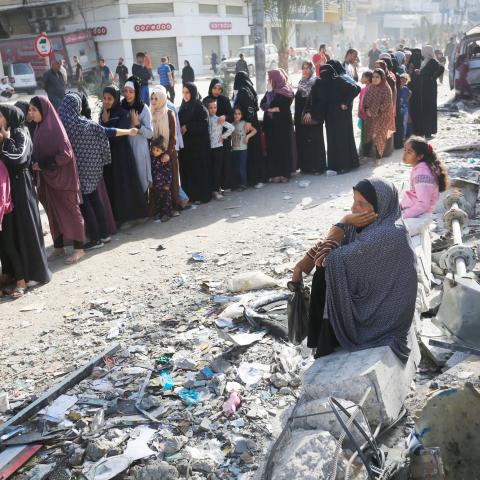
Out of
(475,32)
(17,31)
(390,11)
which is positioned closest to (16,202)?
(475,32)

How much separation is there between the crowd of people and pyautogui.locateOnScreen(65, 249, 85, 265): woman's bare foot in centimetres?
1

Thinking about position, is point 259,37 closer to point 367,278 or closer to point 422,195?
point 422,195

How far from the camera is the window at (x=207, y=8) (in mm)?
34844

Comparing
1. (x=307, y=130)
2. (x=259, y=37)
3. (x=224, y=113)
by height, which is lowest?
(x=307, y=130)

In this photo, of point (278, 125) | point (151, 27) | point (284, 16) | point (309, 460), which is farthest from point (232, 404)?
point (151, 27)

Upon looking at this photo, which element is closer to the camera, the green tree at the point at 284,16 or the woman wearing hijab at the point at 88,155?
the woman wearing hijab at the point at 88,155

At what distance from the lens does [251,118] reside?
7.77 meters

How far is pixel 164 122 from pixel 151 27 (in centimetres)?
2815

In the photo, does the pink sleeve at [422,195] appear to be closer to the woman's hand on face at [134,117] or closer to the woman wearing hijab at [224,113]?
the woman's hand on face at [134,117]

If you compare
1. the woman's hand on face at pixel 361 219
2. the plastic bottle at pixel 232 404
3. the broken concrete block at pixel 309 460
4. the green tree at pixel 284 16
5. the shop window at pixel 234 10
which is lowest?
the plastic bottle at pixel 232 404

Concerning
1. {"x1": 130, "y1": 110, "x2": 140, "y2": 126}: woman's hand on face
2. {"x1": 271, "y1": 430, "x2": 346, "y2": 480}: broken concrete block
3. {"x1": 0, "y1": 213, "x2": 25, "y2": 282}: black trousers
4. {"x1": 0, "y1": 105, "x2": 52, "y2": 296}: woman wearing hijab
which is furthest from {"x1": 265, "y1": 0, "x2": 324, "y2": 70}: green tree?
{"x1": 271, "y1": 430, "x2": 346, "y2": 480}: broken concrete block

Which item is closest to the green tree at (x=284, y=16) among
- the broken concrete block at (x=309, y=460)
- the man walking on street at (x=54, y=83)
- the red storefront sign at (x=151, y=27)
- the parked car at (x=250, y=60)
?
the parked car at (x=250, y=60)

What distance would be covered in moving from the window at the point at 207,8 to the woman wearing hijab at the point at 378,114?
2861cm

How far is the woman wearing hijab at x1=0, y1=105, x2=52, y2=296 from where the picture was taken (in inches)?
192
